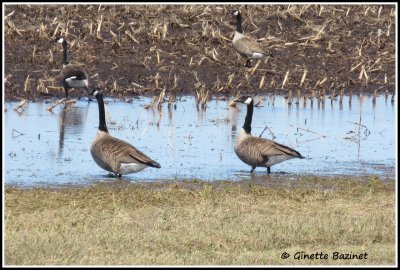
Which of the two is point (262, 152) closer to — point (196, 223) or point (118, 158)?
point (118, 158)

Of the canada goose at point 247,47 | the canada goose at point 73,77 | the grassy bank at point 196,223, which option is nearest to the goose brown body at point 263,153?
the grassy bank at point 196,223

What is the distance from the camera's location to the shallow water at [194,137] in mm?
12398

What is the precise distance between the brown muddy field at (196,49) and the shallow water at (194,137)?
77cm

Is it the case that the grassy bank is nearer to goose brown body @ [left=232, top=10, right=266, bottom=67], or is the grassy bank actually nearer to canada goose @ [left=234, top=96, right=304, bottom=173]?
canada goose @ [left=234, top=96, right=304, bottom=173]

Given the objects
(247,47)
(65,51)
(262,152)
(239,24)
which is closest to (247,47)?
(247,47)

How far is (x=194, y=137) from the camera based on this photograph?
579 inches

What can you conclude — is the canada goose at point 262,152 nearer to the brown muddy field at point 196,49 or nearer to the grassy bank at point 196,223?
the grassy bank at point 196,223

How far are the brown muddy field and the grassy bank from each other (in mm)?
7151

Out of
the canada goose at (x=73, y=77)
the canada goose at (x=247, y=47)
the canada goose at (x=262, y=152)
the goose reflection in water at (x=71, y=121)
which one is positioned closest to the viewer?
the canada goose at (x=262, y=152)

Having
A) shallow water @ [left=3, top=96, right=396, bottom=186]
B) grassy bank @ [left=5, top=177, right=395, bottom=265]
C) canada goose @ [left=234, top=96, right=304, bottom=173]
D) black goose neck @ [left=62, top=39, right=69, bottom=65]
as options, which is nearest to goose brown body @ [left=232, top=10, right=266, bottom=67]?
shallow water @ [left=3, top=96, right=396, bottom=186]

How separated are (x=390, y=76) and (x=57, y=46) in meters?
6.81

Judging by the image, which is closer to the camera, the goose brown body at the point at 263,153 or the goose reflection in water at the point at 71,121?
the goose brown body at the point at 263,153

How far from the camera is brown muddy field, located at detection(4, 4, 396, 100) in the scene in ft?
61.2

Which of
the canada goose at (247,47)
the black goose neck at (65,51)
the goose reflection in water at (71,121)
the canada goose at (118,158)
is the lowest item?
the canada goose at (118,158)
